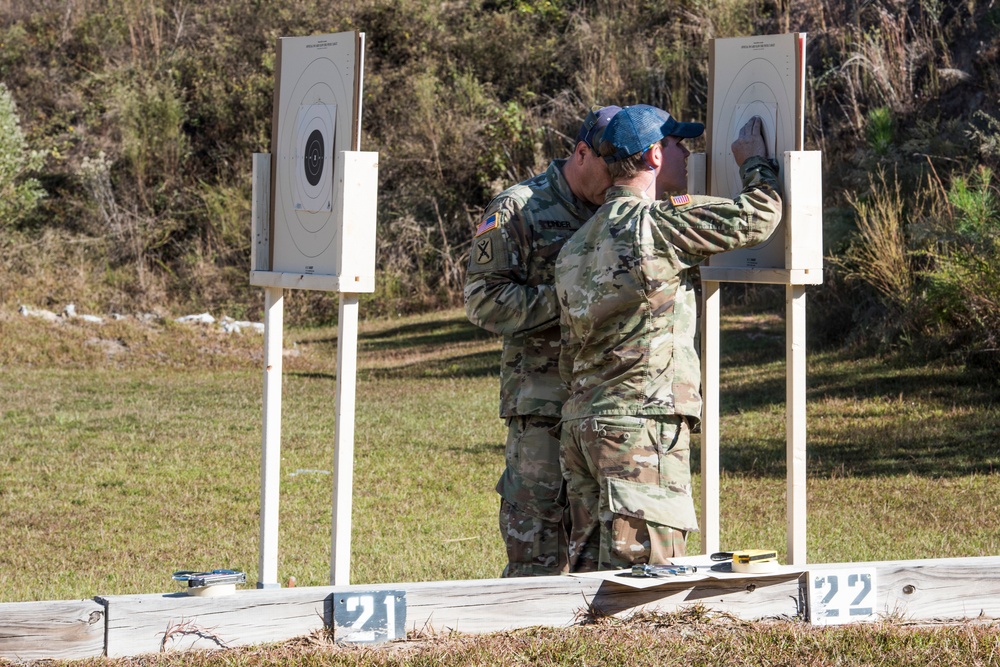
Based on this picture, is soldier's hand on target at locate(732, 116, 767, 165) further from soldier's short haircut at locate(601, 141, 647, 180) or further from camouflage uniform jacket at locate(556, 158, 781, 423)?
soldier's short haircut at locate(601, 141, 647, 180)

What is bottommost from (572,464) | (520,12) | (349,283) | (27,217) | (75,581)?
(75,581)

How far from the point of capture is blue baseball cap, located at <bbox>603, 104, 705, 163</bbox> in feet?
12.0

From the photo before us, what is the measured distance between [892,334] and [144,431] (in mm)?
7670

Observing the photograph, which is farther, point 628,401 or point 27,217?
point 27,217

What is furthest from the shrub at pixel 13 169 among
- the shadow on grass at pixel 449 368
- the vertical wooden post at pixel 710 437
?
the vertical wooden post at pixel 710 437

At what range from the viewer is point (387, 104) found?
2523 centimetres

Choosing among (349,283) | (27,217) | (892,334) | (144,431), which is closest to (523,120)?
(27,217)

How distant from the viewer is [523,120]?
2305 cm

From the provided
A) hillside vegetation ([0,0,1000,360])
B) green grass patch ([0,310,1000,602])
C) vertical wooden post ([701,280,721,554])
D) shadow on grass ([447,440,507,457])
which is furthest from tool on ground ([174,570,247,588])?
hillside vegetation ([0,0,1000,360])

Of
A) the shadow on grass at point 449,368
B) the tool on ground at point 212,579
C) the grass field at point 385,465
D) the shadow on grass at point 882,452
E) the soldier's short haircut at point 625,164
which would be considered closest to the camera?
the tool on ground at point 212,579

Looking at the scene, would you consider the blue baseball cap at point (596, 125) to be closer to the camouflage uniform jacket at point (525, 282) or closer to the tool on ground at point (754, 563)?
the camouflage uniform jacket at point (525, 282)

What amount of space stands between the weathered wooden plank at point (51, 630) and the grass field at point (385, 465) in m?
2.08

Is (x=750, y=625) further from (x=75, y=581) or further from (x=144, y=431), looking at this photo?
(x=144, y=431)

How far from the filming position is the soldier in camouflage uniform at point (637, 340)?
11.9 ft
